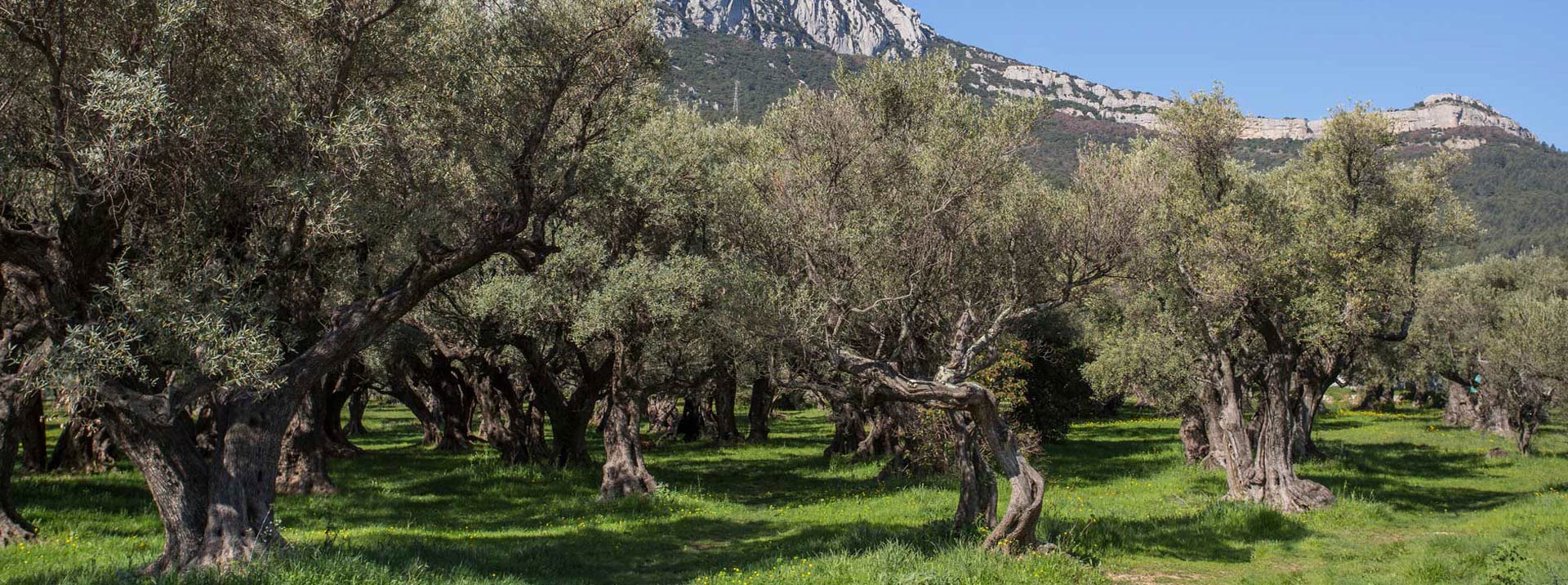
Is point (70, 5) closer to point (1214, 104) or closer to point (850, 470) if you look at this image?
point (1214, 104)

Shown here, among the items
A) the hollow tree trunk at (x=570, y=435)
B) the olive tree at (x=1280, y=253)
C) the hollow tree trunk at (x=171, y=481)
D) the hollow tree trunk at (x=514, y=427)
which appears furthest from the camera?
the hollow tree trunk at (x=514, y=427)

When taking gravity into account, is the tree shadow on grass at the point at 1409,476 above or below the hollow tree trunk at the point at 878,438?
below

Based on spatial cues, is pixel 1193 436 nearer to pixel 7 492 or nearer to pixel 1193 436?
pixel 1193 436

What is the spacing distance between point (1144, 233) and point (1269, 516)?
705cm

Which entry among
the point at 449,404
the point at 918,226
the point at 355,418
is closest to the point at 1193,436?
the point at 918,226

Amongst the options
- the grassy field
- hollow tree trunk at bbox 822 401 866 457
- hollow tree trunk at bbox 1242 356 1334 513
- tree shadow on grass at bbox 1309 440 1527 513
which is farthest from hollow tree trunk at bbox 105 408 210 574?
tree shadow on grass at bbox 1309 440 1527 513

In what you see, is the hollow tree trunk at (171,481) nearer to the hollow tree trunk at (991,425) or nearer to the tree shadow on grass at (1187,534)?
the hollow tree trunk at (991,425)

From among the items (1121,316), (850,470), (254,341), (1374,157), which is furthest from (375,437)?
(1374,157)

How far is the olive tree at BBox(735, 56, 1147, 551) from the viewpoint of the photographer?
16.9m

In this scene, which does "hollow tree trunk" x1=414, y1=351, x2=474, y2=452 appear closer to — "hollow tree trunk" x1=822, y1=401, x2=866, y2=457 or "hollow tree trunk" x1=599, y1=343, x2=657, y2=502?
"hollow tree trunk" x1=599, y1=343, x2=657, y2=502

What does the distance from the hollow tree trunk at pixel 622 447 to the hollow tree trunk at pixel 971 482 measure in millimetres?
10208

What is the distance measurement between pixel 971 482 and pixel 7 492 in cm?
1656

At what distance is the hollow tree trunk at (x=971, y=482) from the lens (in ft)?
54.2

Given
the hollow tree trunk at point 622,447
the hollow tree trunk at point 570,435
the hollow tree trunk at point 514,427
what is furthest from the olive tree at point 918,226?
the hollow tree trunk at point 514,427
